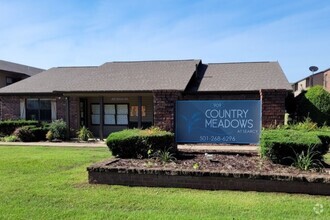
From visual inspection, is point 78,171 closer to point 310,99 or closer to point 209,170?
point 209,170

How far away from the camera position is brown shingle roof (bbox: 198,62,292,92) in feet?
57.7

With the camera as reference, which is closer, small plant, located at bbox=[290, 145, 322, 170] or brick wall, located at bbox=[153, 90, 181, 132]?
small plant, located at bbox=[290, 145, 322, 170]

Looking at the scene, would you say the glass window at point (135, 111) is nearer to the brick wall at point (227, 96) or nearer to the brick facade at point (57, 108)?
the brick facade at point (57, 108)

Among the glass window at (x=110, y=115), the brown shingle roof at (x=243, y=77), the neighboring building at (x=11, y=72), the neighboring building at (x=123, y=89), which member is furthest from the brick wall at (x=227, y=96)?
the neighboring building at (x=11, y=72)

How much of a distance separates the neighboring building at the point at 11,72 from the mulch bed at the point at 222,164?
2568 centimetres

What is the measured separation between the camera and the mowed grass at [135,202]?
5.03 meters

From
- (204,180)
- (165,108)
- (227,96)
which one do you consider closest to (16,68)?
(227,96)

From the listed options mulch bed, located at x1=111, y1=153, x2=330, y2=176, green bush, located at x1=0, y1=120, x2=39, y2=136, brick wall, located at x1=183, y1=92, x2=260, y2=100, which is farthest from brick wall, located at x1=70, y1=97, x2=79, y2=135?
mulch bed, located at x1=111, y1=153, x2=330, y2=176

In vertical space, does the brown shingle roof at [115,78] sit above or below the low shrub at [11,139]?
above

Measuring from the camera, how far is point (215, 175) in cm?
650

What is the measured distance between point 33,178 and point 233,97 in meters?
12.1

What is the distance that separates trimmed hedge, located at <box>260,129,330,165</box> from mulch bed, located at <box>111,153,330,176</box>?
0.22 meters

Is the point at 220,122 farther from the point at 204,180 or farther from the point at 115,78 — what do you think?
the point at 115,78

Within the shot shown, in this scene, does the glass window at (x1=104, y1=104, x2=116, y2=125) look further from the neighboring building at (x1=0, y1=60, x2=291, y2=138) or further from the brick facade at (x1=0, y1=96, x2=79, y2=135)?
the brick facade at (x1=0, y1=96, x2=79, y2=135)
